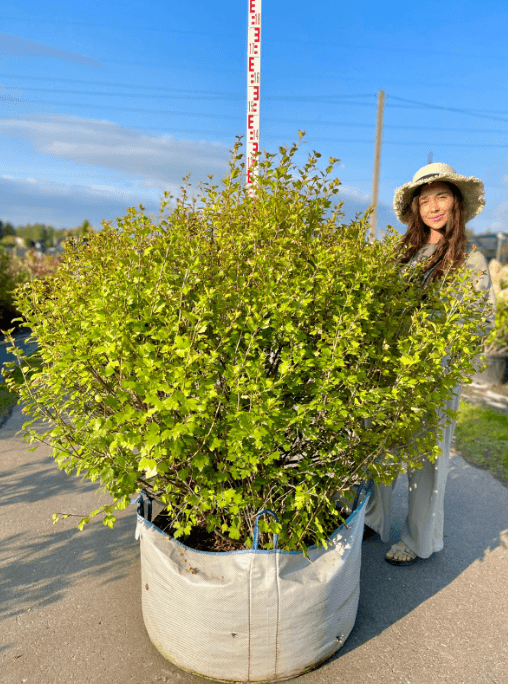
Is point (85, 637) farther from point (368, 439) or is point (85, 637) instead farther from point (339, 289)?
point (339, 289)

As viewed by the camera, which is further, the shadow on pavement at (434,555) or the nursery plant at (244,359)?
the shadow on pavement at (434,555)

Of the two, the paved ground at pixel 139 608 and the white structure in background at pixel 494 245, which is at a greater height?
the white structure in background at pixel 494 245

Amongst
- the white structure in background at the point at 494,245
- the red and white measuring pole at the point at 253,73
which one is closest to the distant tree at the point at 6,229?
the white structure in background at the point at 494,245

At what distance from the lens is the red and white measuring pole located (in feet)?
14.7

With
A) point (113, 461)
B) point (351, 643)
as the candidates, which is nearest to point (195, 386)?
point (113, 461)

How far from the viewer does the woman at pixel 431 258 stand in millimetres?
2859

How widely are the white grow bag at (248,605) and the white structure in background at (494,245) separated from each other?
2273 centimetres

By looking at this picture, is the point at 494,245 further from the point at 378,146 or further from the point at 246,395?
the point at 246,395

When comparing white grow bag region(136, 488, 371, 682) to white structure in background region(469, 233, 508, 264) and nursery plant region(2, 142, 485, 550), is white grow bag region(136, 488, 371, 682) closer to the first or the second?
nursery plant region(2, 142, 485, 550)

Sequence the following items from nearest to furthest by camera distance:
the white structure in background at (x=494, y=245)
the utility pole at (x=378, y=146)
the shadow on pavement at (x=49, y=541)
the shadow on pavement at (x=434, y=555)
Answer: the shadow on pavement at (x=434, y=555), the shadow on pavement at (x=49, y=541), the utility pole at (x=378, y=146), the white structure in background at (x=494, y=245)

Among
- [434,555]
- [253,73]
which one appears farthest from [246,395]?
[253,73]

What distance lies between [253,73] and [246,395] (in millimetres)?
3858

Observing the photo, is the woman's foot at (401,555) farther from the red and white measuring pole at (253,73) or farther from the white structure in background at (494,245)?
the white structure in background at (494,245)

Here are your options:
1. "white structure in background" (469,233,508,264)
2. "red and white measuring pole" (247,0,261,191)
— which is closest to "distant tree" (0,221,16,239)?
"white structure in background" (469,233,508,264)
